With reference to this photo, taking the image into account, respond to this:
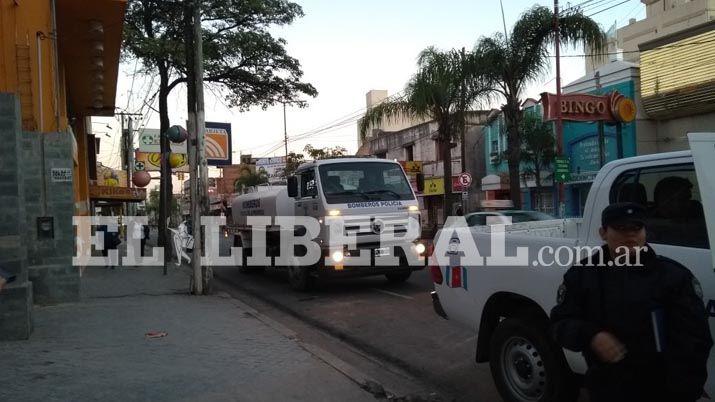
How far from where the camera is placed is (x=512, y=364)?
15.1ft

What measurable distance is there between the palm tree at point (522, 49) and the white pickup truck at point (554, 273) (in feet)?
49.3

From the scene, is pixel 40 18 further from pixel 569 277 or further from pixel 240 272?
pixel 569 277

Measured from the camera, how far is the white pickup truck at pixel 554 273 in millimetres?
3453

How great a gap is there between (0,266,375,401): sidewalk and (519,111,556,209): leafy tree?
63.0 ft

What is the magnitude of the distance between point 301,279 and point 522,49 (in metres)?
11.5

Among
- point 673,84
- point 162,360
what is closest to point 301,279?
point 162,360

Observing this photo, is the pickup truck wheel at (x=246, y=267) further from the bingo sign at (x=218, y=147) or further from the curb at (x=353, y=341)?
the curb at (x=353, y=341)

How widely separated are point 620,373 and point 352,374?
3524 millimetres

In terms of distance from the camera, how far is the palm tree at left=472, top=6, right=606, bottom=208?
1878 centimetres

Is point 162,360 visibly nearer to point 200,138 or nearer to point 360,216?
point 360,216

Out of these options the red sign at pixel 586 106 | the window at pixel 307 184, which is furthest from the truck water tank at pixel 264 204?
the red sign at pixel 586 106

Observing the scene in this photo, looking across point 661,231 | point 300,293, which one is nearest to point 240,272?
point 300,293

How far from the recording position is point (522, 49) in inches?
755

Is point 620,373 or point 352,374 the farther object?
point 352,374
